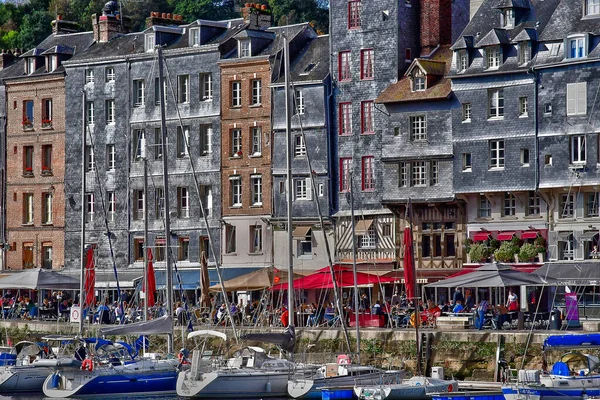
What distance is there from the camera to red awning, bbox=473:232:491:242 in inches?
2806

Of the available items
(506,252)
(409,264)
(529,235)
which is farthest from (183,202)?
(409,264)

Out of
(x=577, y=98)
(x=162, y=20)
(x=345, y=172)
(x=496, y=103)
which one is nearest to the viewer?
(x=577, y=98)

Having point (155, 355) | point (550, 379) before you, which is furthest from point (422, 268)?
point (550, 379)

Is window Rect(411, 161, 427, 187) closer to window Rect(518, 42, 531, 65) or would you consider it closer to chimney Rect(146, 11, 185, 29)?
window Rect(518, 42, 531, 65)

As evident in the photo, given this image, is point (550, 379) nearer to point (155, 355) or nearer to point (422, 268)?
point (155, 355)

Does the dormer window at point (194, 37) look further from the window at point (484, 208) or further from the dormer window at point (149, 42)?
the window at point (484, 208)

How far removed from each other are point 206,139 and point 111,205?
23.4ft

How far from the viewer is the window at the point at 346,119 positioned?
7638cm

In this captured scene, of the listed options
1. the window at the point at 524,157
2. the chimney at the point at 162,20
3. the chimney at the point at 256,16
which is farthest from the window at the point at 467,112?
the chimney at the point at 162,20

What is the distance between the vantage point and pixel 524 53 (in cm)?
7044

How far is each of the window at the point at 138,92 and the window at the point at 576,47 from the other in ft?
82.5

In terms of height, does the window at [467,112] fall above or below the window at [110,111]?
below

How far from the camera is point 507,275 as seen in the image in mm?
58969

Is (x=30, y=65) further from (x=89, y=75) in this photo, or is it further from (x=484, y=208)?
(x=484, y=208)
